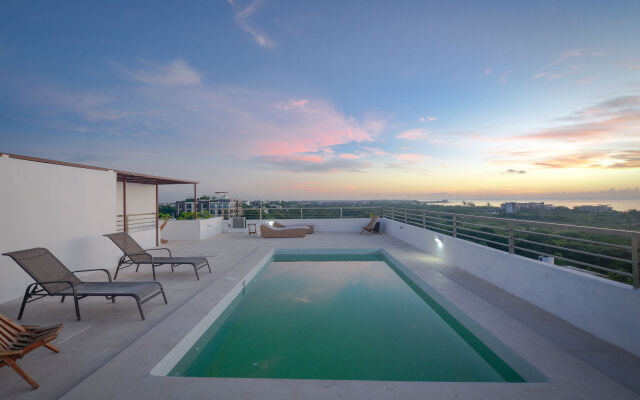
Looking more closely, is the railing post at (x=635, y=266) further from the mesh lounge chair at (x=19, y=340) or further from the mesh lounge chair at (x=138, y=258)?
the mesh lounge chair at (x=138, y=258)

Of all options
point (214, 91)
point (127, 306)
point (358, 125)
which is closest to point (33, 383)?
point (127, 306)

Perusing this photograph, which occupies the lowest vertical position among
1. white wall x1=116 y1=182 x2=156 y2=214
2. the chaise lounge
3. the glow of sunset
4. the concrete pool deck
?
the concrete pool deck

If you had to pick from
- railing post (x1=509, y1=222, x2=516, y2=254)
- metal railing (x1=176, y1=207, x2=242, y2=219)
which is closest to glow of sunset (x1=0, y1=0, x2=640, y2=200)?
metal railing (x1=176, y1=207, x2=242, y2=219)

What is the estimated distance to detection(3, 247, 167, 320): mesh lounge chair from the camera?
Result: 122 inches

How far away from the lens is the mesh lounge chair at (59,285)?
10.1ft

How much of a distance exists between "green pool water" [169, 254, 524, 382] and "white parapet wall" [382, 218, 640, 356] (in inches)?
40.0

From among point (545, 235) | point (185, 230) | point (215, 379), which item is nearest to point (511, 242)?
point (545, 235)

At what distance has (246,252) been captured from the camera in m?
7.29

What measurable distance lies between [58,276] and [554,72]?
31.2ft

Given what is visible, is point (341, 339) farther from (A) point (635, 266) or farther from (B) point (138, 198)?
(B) point (138, 198)

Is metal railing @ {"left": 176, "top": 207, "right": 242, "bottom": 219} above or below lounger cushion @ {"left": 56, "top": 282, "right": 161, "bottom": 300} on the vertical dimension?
above

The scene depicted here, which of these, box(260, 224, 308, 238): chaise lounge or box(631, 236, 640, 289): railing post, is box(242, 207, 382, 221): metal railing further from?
box(631, 236, 640, 289): railing post

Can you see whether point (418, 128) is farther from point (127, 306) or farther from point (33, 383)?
point (33, 383)

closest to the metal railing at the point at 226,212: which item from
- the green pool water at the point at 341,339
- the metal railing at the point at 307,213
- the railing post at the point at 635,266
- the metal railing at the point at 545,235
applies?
the metal railing at the point at 307,213
